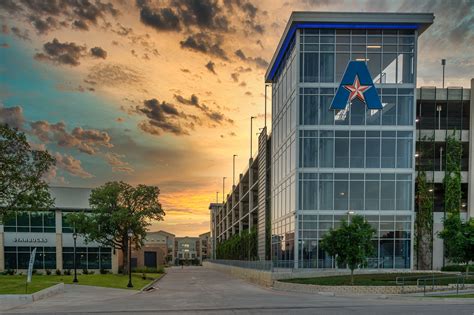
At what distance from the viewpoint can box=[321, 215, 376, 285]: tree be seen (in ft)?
108

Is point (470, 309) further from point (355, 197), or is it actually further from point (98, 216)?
point (98, 216)

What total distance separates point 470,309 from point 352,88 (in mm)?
27255

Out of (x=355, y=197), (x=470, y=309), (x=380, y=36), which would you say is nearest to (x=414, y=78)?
(x=380, y=36)

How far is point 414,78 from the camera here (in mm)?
44688

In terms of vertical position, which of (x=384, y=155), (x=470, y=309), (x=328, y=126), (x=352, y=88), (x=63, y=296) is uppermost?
(x=352, y=88)

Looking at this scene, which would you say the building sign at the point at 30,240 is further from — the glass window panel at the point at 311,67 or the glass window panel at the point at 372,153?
the glass window panel at the point at 372,153

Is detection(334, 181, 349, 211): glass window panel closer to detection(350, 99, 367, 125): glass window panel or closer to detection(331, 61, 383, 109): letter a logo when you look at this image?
detection(350, 99, 367, 125): glass window panel

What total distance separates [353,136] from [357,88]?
177 inches

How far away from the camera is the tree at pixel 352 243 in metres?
32.9

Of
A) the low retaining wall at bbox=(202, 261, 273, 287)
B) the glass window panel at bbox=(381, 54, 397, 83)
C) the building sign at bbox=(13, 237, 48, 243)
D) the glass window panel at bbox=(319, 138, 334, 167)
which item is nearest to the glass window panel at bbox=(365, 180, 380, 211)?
the glass window panel at bbox=(319, 138, 334, 167)

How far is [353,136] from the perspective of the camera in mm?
44750

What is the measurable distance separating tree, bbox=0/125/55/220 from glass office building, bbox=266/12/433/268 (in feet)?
73.1

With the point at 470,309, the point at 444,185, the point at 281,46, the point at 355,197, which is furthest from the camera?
the point at 281,46

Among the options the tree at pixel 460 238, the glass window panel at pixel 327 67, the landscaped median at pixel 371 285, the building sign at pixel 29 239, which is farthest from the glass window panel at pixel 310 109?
the building sign at pixel 29 239
